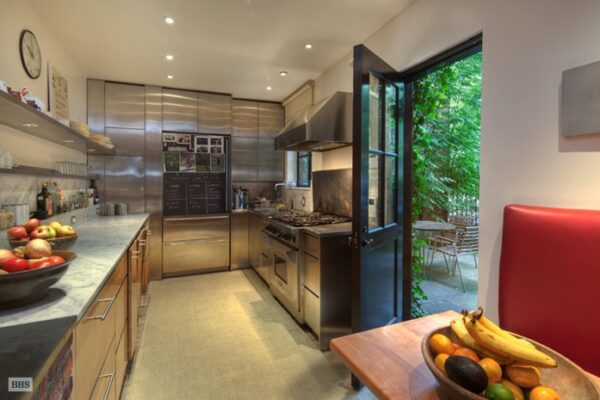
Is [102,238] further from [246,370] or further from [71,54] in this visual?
[71,54]

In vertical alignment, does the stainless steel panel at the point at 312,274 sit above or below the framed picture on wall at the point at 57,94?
below

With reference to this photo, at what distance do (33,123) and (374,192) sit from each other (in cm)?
241

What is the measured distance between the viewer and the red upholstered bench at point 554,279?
3.77 feet

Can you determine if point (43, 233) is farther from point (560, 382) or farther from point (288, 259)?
point (560, 382)

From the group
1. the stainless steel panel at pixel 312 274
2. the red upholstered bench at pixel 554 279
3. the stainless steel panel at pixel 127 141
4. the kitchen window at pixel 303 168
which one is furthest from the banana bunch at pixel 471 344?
the stainless steel panel at pixel 127 141

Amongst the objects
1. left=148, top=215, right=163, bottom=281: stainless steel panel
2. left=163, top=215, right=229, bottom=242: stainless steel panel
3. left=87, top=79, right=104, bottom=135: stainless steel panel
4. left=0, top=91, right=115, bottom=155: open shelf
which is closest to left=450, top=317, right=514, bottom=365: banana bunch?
left=0, top=91, right=115, bottom=155: open shelf

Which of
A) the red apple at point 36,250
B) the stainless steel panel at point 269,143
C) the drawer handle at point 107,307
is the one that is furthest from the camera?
the stainless steel panel at point 269,143

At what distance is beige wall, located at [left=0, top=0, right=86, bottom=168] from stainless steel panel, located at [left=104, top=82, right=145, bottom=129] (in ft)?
2.50

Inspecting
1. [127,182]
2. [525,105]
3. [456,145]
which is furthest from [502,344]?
[456,145]

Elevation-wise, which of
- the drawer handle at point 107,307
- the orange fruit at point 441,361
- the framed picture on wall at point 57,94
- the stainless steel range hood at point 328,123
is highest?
the framed picture on wall at point 57,94

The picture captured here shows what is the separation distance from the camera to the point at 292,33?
8.97ft

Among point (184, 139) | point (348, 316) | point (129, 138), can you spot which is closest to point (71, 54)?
point (129, 138)

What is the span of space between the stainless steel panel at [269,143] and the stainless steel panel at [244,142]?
8 cm

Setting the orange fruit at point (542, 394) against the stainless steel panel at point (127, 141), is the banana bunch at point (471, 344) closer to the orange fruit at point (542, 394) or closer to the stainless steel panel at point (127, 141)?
the orange fruit at point (542, 394)
